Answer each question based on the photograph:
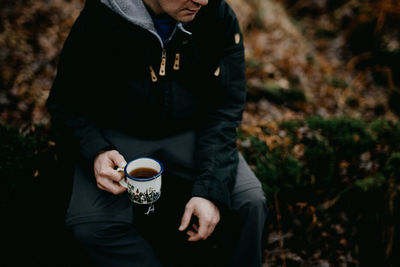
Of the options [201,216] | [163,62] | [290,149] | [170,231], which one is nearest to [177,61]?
[163,62]

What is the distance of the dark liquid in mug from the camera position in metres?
1.86

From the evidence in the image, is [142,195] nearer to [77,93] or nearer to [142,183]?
[142,183]

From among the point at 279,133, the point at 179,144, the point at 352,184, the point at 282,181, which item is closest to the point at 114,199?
the point at 179,144

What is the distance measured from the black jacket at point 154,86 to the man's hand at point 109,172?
70mm

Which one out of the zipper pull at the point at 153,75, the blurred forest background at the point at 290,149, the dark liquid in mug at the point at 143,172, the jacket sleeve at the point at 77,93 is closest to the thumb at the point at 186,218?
the dark liquid in mug at the point at 143,172

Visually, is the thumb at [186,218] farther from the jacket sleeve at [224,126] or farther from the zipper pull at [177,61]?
the zipper pull at [177,61]

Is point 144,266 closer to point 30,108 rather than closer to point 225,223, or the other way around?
point 225,223

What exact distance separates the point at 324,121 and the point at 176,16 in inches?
95.0

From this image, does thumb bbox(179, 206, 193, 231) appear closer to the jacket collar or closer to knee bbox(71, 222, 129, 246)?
knee bbox(71, 222, 129, 246)

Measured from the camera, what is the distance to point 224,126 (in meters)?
2.30

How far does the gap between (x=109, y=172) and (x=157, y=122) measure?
2.05ft

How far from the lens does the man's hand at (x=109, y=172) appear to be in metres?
1.81

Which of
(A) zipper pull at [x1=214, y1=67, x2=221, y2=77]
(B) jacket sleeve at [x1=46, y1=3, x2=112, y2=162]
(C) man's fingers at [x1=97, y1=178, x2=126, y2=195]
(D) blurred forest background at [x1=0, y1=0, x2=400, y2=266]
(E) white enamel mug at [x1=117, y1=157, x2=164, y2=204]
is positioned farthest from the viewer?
(D) blurred forest background at [x1=0, y1=0, x2=400, y2=266]

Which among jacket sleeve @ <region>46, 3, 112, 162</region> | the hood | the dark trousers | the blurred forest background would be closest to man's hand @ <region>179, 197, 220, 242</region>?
the dark trousers
